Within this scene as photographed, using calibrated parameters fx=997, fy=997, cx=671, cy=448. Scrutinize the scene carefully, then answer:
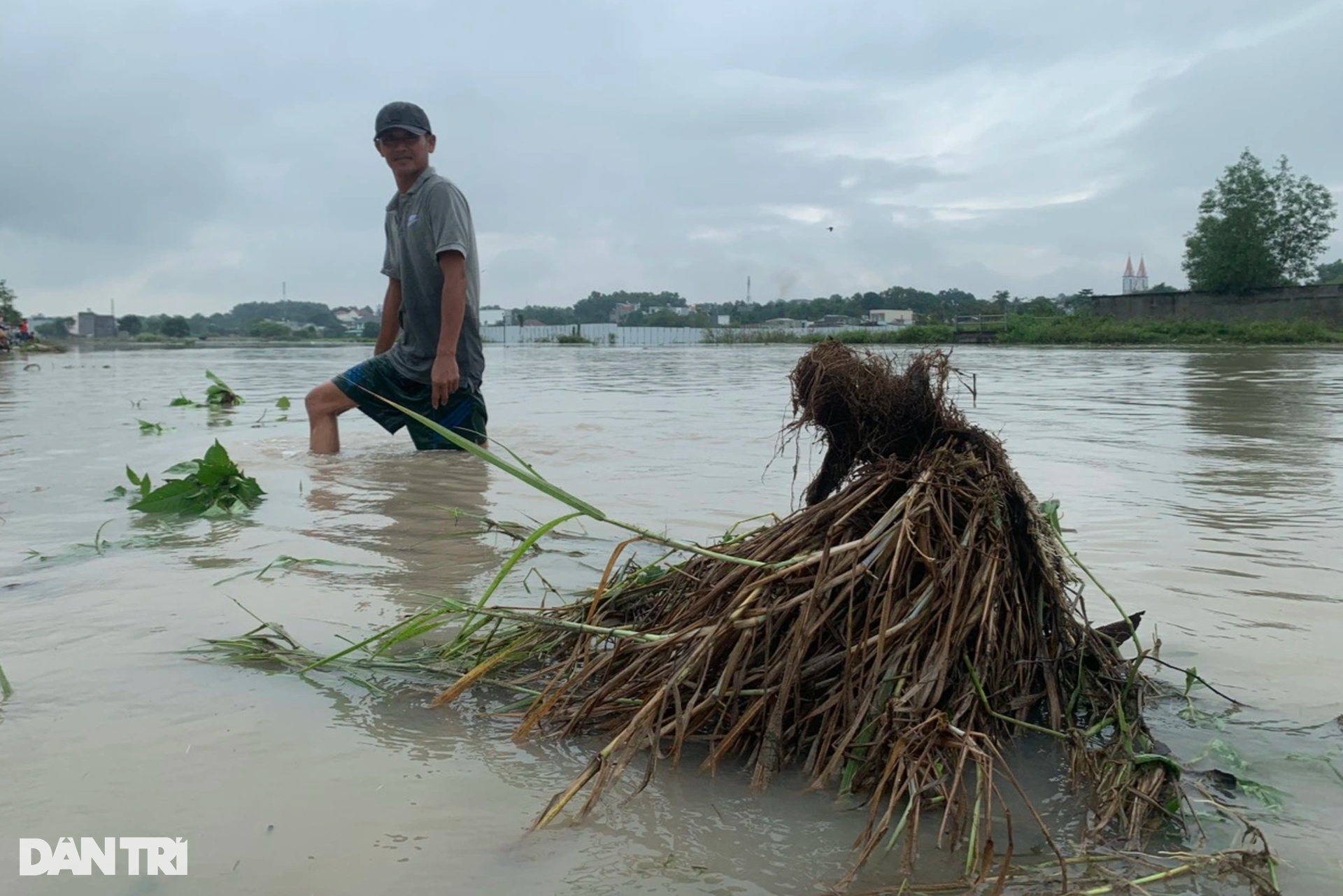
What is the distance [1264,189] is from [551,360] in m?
52.2

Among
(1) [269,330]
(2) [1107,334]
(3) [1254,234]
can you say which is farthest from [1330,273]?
(1) [269,330]

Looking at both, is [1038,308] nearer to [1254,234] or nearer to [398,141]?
[1254,234]

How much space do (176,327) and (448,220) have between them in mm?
83330

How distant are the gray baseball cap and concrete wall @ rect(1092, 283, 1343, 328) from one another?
52064 millimetres

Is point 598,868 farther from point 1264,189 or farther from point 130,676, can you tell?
point 1264,189

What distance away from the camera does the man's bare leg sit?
581cm

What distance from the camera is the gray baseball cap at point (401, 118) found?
5316mm

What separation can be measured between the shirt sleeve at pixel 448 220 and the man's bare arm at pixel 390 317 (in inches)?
18.9

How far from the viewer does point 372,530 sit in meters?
4.00

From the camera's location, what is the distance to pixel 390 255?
586 cm

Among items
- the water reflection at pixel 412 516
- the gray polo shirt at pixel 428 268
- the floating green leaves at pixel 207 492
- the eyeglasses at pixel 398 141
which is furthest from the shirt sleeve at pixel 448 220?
the floating green leaves at pixel 207 492

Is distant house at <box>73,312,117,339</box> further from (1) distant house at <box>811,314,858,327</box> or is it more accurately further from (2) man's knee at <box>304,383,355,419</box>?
(2) man's knee at <box>304,383,355,419</box>

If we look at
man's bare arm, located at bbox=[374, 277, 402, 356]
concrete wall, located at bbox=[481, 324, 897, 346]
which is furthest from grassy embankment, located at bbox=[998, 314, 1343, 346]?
man's bare arm, located at bbox=[374, 277, 402, 356]

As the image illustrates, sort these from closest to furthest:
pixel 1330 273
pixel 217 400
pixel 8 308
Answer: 1. pixel 217 400
2. pixel 8 308
3. pixel 1330 273
